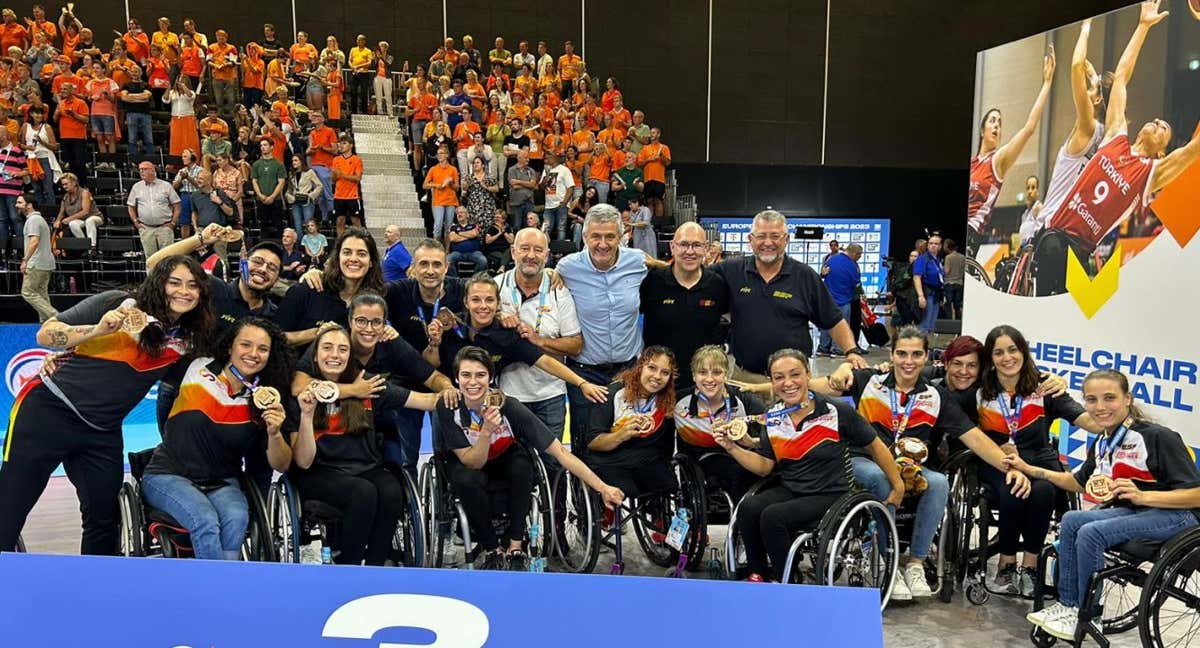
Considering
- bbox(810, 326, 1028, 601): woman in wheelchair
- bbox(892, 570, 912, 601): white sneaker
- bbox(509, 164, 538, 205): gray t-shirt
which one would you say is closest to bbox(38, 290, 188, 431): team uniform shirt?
bbox(810, 326, 1028, 601): woman in wheelchair

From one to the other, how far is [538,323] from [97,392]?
6.17ft

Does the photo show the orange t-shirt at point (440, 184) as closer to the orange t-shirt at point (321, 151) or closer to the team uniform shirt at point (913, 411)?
the orange t-shirt at point (321, 151)

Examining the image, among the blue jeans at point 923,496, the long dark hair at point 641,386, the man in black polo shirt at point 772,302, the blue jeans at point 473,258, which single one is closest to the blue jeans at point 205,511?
the long dark hair at point 641,386

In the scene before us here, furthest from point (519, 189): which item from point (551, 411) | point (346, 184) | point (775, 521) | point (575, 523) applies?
point (775, 521)

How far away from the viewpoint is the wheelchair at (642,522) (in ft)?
12.2

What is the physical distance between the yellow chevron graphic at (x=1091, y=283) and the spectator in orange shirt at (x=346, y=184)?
26.2 feet

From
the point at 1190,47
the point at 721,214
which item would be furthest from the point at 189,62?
the point at 1190,47

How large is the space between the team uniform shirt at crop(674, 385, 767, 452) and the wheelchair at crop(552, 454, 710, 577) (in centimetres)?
11

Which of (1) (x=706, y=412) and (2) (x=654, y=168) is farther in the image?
(2) (x=654, y=168)

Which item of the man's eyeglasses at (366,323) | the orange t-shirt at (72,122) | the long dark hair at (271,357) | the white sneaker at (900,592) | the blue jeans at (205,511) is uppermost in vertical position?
the orange t-shirt at (72,122)

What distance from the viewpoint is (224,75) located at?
12.3 meters

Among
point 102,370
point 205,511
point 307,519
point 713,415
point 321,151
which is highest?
point 321,151

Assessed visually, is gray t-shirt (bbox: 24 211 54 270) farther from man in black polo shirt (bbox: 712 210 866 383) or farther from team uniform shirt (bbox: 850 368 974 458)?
team uniform shirt (bbox: 850 368 974 458)

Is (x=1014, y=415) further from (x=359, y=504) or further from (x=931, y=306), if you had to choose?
(x=931, y=306)
